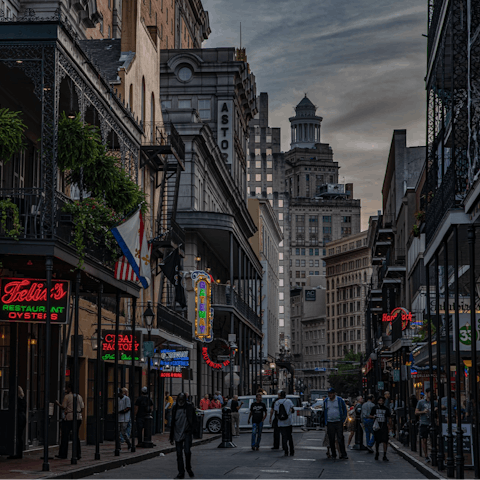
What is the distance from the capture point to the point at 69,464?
18.9 metres

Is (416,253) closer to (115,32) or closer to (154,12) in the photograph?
(115,32)

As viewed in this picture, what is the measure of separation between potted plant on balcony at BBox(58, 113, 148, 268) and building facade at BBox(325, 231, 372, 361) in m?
161

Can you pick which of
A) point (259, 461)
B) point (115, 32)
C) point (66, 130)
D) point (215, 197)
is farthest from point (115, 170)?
point (215, 197)

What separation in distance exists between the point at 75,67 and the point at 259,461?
10.5 meters

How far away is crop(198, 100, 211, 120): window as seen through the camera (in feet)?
216

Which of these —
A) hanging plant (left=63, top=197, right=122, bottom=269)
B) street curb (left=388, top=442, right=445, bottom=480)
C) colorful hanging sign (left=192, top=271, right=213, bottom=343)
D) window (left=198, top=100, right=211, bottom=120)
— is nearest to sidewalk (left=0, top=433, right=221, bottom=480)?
hanging plant (left=63, top=197, right=122, bottom=269)

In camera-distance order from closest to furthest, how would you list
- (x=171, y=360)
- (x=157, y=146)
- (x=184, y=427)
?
(x=184, y=427), (x=157, y=146), (x=171, y=360)

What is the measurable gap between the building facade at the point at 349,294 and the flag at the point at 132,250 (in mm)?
160592

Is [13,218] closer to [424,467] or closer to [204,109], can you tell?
[424,467]

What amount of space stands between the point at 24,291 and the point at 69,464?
3619mm

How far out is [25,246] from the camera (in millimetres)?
17438

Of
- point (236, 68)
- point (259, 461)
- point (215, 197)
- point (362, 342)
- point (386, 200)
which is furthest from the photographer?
point (362, 342)

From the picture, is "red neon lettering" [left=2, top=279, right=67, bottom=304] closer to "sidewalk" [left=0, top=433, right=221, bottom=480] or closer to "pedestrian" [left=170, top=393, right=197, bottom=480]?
"sidewalk" [left=0, top=433, right=221, bottom=480]

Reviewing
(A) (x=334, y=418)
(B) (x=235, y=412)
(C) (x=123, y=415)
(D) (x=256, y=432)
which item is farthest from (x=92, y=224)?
(B) (x=235, y=412)
